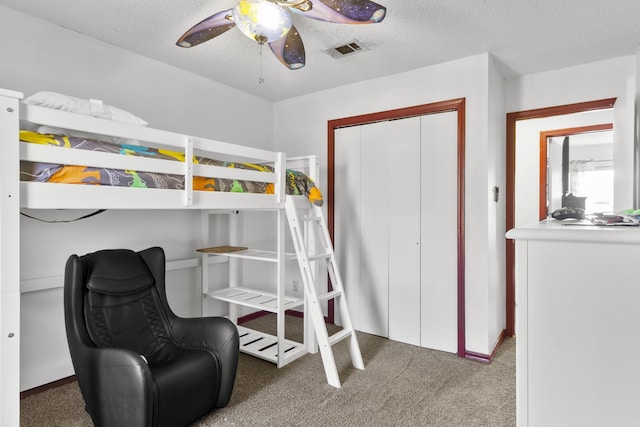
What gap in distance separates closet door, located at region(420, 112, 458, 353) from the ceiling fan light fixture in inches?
65.5

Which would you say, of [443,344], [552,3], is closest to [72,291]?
[443,344]

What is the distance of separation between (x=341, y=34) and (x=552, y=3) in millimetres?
1226

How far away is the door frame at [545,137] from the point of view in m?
3.77

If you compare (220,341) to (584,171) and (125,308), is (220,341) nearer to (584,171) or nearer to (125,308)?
(125,308)

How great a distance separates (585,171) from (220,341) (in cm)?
545

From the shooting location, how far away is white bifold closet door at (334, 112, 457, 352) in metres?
2.92

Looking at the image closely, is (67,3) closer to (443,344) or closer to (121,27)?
(121,27)

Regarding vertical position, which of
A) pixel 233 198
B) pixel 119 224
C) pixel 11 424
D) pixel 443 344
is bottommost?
pixel 443 344

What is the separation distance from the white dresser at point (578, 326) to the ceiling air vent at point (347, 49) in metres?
2.00

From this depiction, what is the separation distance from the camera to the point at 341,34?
2379mm

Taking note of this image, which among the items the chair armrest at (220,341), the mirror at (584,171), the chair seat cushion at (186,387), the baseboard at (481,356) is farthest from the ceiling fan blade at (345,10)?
the mirror at (584,171)

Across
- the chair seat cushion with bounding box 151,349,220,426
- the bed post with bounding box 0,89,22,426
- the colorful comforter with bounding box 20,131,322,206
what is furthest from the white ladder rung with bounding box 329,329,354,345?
the bed post with bounding box 0,89,22,426

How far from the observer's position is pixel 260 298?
2977 millimetres

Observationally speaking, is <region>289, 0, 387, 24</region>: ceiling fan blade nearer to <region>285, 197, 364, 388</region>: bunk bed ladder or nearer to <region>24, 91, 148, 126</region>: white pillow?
<region>24, 91, 148, 126</region>: white pillow
